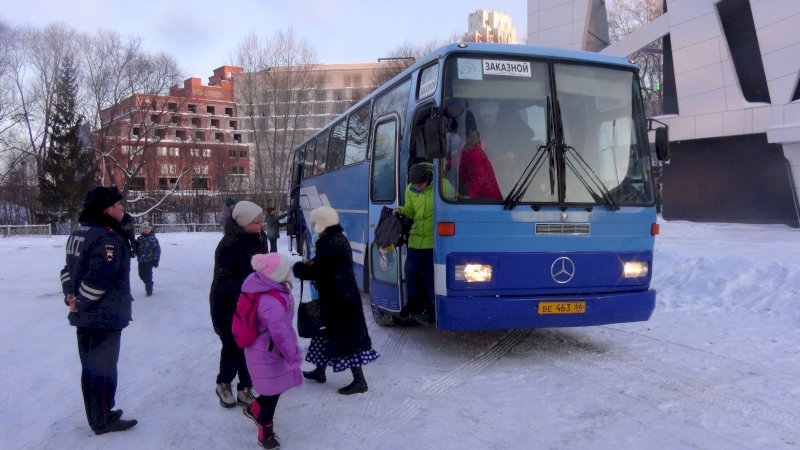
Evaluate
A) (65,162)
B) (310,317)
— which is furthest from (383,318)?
(65,162)

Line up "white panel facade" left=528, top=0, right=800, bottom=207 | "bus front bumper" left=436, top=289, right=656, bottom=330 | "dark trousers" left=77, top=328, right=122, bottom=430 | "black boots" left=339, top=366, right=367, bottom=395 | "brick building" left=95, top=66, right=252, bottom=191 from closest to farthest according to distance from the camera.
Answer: "dark trousers" left=77, top=328, right=122, bottom=430, "black boots" left=339, top=366, right=367, bottom=395, "bus front bumper" left=436, top=289, right=656, bottom=330, "white panel facade" left=528, top=0, right=800, bottom=207, "brick building" left=95, top=66, right=252, bottom=191

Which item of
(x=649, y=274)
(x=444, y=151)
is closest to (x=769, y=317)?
(x=649, y=274)

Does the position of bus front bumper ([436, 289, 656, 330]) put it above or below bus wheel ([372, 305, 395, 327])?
above

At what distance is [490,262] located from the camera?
6.10 metres

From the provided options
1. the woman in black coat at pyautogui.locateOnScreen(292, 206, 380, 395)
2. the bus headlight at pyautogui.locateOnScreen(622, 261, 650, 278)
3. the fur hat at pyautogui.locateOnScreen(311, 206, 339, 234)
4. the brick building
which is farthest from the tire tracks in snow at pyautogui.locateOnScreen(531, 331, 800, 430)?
the brick building

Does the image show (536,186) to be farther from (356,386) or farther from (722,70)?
(722,70)

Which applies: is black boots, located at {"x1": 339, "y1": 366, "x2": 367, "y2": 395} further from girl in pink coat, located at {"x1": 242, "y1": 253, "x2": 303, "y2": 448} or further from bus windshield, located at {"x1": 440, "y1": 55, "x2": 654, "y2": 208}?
bus windshield, located at {"x1": 440, "y1": 55, "x2": 654, "y2": 208}

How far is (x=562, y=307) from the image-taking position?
6184mm

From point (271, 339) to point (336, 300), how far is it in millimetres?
1098

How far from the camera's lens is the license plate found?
6.16m

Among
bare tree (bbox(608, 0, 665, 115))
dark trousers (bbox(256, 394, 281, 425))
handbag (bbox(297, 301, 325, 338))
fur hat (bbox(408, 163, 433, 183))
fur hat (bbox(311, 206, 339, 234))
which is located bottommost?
dark trousers (bbox(256, 394, 281, 425))

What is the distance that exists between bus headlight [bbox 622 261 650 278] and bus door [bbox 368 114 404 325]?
252 centimetres

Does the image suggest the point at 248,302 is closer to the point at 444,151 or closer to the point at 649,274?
the point at 444,151

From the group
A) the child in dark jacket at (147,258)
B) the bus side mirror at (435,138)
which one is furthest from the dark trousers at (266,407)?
the child in dark jacket at (147,258)
